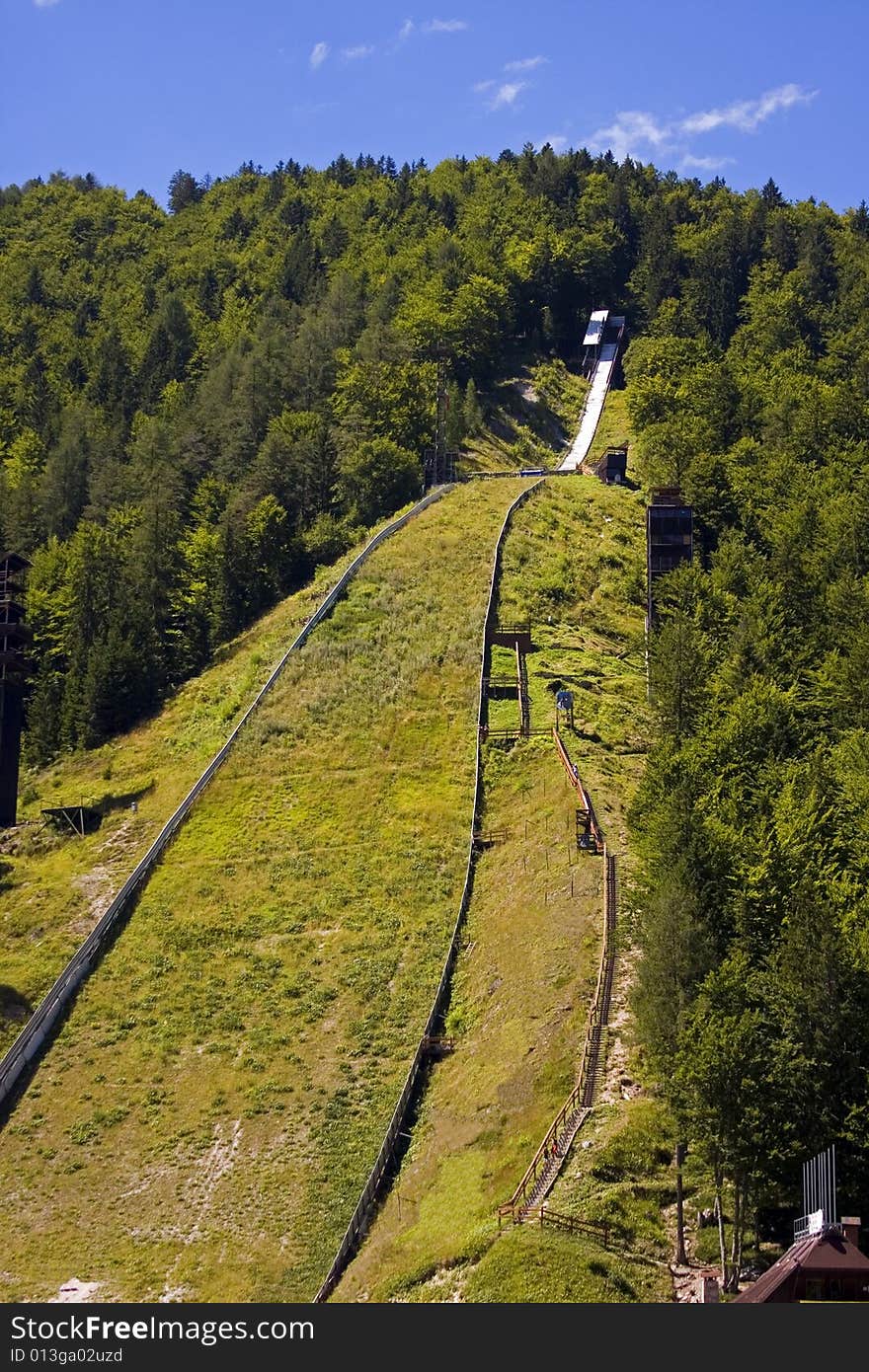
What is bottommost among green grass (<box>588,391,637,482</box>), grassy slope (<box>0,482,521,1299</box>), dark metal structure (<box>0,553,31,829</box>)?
grassy slope (<box>0,482,521,1299</box>)

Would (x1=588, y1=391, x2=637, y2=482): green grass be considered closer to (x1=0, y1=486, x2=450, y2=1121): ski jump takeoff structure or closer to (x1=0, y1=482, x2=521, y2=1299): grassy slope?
(x1=0, y1=482, x2=521, y2=1299): grassy slope

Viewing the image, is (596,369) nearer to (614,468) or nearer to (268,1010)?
(614,468)

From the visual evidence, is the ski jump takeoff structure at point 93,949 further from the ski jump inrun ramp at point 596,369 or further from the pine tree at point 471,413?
the ski jump inrun ramp at point 596,369

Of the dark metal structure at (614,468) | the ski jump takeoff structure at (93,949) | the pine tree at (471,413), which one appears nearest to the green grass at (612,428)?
the dark metal structure at (614,468)

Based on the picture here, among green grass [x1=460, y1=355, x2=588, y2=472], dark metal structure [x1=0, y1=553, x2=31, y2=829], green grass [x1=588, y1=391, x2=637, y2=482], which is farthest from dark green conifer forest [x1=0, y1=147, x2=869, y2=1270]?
dark metal structure [x1=0, y1=553, x2=31, y2=829]

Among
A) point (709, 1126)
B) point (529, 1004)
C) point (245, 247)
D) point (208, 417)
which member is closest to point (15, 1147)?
point (529, 1004)

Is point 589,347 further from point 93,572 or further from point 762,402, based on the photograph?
point 93,572
